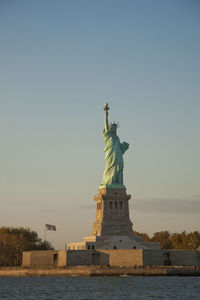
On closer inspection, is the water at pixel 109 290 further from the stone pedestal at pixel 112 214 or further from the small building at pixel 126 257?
the stone pedestal at pixel 112 214

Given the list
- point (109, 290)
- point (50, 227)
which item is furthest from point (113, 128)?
point (109, 290)

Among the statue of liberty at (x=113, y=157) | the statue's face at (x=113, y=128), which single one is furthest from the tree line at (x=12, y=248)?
the statue's face at (x=113, y=128)

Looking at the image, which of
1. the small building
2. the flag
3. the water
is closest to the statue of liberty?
the flag

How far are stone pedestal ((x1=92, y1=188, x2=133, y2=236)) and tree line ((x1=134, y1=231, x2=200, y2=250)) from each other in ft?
67.4

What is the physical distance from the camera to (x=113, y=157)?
96.1 m

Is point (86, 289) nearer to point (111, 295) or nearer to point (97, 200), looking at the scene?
point (111, 295)

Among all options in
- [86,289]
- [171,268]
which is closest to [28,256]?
[171,268]

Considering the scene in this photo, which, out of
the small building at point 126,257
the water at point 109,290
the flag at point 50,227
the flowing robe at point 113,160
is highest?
the flowing robe at point 113,160

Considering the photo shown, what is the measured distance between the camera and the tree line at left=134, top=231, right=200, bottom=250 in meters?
108

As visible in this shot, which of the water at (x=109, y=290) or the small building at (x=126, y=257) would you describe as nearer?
the water at (x=109, y=290)

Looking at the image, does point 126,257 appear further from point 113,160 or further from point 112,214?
point 113,160

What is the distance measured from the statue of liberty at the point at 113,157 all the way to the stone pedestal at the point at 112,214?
5.45 feet

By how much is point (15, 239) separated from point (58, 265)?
20.8 meters

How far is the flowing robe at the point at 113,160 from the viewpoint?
95.4 m
